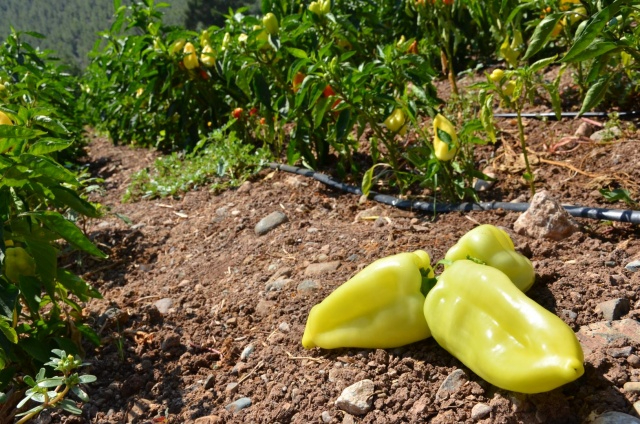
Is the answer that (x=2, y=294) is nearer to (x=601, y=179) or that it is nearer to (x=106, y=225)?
(x=106, y=225)

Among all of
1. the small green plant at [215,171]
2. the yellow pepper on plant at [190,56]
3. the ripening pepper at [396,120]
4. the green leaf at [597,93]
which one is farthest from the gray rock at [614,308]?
the yellow pepper on plant at [190,56]

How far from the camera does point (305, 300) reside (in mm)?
2227

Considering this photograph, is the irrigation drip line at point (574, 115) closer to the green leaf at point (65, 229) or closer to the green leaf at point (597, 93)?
the green leaf at point (597, 93)

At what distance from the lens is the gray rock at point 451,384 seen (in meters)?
1.56

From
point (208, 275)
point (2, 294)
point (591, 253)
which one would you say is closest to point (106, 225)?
point (208, 275)

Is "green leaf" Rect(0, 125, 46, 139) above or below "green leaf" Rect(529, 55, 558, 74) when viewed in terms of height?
above

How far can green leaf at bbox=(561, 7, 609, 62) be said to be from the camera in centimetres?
173

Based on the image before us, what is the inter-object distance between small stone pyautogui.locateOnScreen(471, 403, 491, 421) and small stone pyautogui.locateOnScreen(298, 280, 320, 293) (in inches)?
35.4

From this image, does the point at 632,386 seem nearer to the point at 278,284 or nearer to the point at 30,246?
the point at 278,284

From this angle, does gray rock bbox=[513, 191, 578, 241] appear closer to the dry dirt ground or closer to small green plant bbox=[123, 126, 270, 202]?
the dry dirt ground

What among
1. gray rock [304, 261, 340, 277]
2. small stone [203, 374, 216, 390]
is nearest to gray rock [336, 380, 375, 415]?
small stone [203, 374, 216, 390]

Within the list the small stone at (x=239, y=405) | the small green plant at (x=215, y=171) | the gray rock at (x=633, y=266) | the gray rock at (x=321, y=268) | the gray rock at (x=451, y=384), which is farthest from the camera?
the small green plant at (x=215, y=171)

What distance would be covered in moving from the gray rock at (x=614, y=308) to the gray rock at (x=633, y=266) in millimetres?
220

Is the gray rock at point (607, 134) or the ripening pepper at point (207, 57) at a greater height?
the ripening pepper at point (207, 57)
